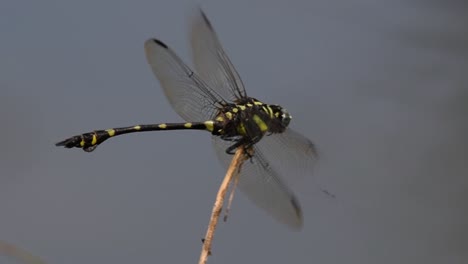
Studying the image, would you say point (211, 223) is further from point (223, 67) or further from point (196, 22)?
point (196, 22)

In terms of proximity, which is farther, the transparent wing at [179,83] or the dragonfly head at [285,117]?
the transparent wing at [179,83]

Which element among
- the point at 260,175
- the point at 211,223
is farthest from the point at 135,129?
the point at 211,223

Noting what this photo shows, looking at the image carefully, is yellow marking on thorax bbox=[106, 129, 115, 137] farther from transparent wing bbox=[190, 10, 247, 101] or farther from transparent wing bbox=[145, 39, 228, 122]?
transparent wing bbox=[190, 10, 247, 101]

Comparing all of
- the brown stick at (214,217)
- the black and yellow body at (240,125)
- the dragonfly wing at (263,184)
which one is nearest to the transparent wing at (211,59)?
the black and yellow body at (240,125)

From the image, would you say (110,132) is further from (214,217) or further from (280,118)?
(214,217)

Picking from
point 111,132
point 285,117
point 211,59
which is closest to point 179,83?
point 211,59

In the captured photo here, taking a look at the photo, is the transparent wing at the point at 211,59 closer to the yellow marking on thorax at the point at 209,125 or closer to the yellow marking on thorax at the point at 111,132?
the yellow marking on thorax at the point at 209,125

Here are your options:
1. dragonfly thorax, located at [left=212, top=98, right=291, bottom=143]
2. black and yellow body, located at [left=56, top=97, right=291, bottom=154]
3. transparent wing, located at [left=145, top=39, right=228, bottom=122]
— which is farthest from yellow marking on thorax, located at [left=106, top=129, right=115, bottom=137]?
dragonfly thorax, located at [left=212, top=98, right=291, bottom=143]
